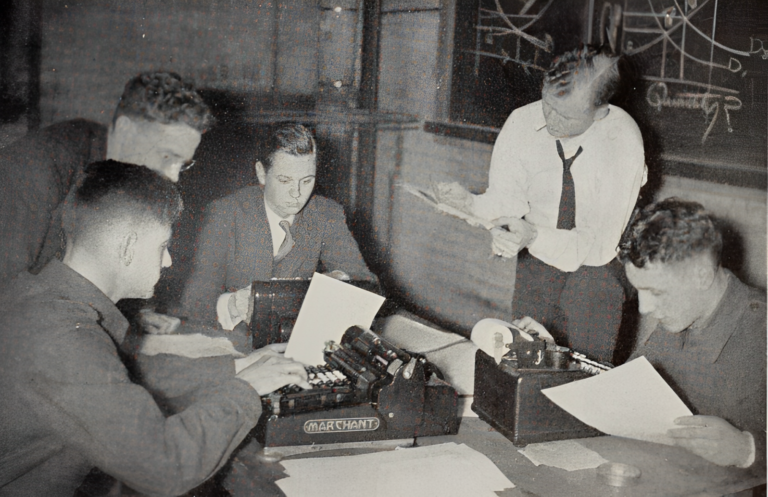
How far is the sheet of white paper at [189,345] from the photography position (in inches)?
69.3

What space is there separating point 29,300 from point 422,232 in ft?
3.75

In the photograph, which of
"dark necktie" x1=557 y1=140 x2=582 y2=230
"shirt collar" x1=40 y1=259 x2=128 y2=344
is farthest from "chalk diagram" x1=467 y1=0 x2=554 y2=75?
"shirt collar" x1=40 y1=259 x2=128 y2=344

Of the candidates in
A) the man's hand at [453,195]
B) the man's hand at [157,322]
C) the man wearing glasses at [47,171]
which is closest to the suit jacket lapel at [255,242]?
the man's hand at [157,322]

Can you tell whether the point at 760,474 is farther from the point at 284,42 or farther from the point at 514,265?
the point at 284,42

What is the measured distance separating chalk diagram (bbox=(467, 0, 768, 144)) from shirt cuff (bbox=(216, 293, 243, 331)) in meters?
1.06

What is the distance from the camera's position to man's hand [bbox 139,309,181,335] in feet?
5.71

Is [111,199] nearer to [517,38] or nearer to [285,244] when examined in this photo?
[285,244]

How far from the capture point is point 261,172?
6.07 feet

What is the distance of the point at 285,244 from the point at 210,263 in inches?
9.2

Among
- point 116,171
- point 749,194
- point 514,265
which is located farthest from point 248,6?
point 749,194

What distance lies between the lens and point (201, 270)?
5.93 ft

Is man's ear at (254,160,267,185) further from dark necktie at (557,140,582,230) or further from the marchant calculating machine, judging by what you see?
dark necktie at (557,140,582,230)

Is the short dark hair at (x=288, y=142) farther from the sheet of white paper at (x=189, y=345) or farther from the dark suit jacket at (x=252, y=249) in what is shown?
the sheet of white paper at (x=189, y=345)

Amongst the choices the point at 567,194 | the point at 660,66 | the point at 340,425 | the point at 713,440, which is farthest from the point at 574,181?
the point at 340,425
